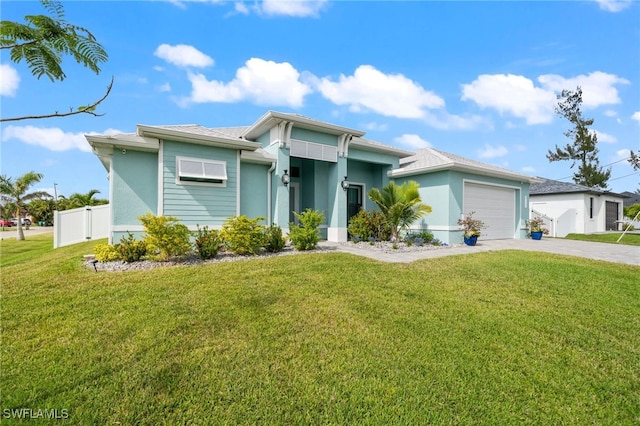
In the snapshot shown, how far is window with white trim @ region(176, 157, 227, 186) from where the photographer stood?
841 cm

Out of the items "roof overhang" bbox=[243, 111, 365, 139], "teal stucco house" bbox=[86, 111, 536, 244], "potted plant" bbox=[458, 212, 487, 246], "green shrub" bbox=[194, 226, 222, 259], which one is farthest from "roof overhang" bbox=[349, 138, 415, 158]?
"green shrub" bbox=[194, 226, 222, 259]

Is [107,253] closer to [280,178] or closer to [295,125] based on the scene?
[280,178]

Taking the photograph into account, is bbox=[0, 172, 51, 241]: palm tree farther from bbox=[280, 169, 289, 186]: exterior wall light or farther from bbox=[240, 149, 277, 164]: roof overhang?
bbox=[280, 169, 289, 186]: exterior wall light

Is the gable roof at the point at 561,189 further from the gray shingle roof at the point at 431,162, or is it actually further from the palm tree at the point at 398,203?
the palm tree at the point at 398,203

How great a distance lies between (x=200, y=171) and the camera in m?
8.62

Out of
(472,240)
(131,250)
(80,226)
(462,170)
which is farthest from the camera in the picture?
(462,170)

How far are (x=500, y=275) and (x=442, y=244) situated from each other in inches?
197

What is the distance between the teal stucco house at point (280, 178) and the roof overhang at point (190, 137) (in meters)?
0.03

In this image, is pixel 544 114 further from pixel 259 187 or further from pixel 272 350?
pixel 272 350

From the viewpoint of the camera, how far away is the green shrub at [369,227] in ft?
36.7

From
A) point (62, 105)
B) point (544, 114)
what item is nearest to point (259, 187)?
point (62, 105)

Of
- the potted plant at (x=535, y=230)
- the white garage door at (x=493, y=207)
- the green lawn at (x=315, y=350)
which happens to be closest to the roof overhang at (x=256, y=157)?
the green lawn at (x=315, y=350)

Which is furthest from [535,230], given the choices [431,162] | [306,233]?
[306,233]

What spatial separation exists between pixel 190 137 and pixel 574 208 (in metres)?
25.6
